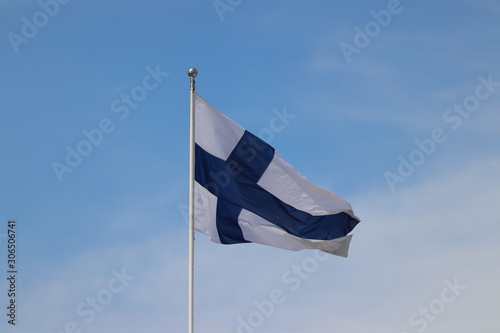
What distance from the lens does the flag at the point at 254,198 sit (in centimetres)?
1994

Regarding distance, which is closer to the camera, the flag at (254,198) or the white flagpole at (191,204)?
the white flagpole at (191,204)

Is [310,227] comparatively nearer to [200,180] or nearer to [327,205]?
[327,205]

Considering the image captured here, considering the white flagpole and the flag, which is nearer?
the white flagpole

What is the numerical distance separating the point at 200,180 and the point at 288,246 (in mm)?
2931

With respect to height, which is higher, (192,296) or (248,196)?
(248,196)

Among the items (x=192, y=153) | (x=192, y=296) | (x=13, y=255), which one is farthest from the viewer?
(x=13, y=255)

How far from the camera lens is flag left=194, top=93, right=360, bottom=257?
1994 cm

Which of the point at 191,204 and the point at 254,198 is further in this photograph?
the point at 254,198

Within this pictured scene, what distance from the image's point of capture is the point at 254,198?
20766mm

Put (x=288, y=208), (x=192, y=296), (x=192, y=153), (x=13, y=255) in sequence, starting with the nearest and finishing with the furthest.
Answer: (x=192, y=296), (x=192, y=153), (x=288, y=208), (x=13, y=255)

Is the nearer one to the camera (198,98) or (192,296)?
(192,296)

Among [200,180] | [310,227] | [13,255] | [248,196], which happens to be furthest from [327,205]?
[13,255]

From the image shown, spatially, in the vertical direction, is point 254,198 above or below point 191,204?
above

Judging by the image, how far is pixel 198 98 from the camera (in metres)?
20.1
